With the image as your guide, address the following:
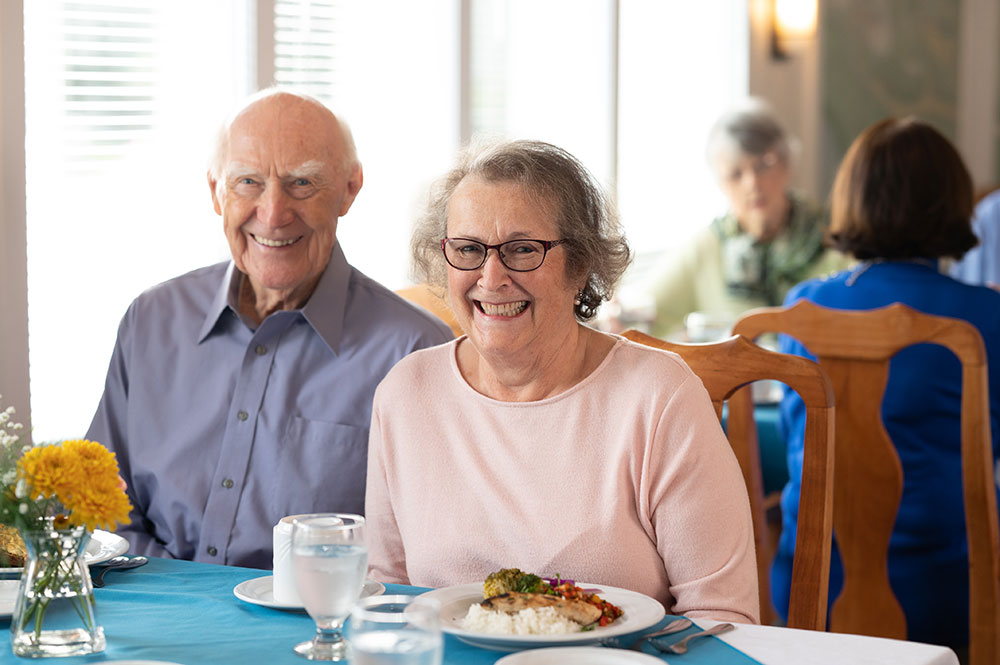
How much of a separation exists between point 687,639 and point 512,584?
201 mm

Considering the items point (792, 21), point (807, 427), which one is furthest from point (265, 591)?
point (792, 21)

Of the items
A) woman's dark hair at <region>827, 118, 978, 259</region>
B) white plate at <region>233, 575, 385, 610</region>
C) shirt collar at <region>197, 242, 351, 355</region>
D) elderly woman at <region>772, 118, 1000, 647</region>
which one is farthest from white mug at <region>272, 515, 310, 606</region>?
woman's dark hair at <region>827, 118, 978, 259</region>

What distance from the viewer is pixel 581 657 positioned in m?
1.19

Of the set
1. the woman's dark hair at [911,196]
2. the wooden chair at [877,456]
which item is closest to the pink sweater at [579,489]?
the wooden chair at [877,456]

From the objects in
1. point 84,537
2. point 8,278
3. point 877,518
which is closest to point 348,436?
point 84,537

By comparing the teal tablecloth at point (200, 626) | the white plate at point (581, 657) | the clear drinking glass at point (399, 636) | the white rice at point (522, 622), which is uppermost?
the clear drinking glass at point (399, 636)

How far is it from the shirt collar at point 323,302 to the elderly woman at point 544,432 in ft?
0.84

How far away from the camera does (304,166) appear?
2020mm

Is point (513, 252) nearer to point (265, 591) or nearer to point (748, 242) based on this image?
point (265, 591)

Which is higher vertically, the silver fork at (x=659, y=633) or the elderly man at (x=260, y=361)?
the elderly man at (x=260, y=361)

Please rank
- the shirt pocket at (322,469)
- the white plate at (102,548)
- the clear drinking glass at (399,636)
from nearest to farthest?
the clear drinking glass at (399,636) < the white plate at (102,548) < the shirt pocket at (322,469)

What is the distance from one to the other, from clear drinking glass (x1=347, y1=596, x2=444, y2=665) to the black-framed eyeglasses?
27.6 inches

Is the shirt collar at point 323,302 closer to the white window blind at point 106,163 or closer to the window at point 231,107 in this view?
the window at point 231,107

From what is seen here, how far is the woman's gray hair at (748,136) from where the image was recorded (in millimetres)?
4059
